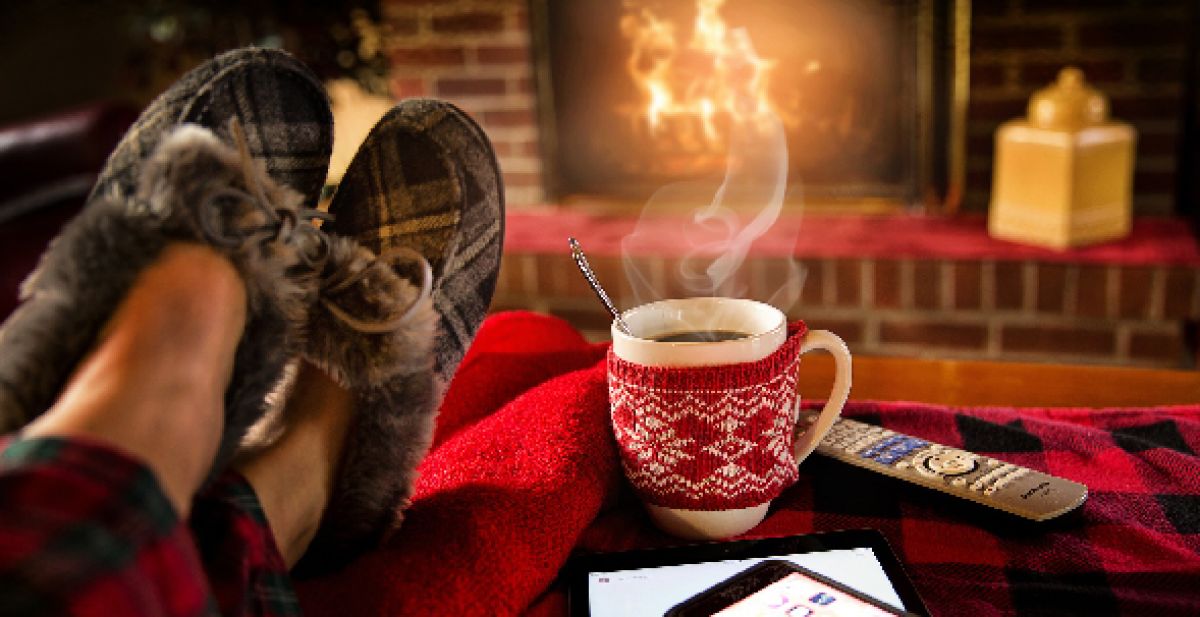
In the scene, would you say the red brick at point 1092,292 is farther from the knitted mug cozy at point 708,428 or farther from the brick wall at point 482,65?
the knitted mug cozy at point 708,428

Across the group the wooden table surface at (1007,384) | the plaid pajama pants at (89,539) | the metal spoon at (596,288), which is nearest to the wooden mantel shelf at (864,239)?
the wooden table surface at (1007,384)

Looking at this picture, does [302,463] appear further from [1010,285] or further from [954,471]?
[1010,285]

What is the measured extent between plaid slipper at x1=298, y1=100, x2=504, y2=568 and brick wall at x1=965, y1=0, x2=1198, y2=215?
1.23 meters

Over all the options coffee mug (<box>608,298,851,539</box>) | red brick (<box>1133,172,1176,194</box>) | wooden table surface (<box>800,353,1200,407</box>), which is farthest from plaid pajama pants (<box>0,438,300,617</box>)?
red brick (<box>1133,172,1176,194</box>)

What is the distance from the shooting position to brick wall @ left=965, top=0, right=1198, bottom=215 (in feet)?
5.18

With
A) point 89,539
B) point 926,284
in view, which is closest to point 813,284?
point 926,284

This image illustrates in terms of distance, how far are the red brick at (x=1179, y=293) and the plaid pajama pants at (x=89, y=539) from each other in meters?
1.43

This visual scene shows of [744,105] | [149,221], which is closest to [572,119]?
[744,105]

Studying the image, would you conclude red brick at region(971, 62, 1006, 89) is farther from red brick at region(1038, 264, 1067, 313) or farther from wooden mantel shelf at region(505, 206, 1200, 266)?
red brick at region(1038, 264, 1067, 313)

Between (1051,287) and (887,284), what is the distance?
235 millimetres

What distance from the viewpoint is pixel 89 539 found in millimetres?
343

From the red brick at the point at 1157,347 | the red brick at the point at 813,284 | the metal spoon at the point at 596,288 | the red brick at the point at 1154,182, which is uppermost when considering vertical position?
the metal spoon at the point at 596,288

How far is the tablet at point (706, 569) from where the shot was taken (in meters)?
0.48

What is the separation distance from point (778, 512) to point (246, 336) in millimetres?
303
